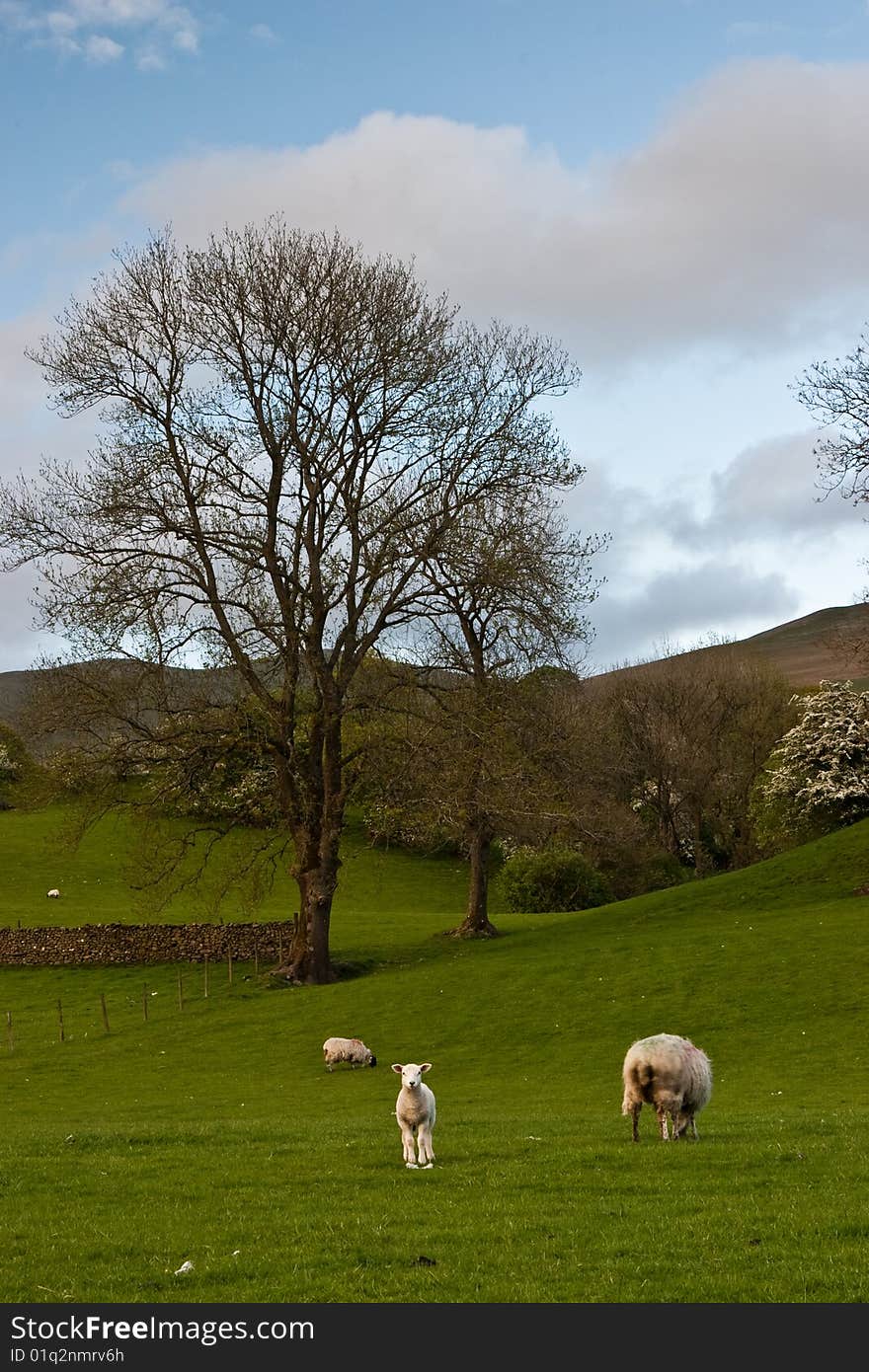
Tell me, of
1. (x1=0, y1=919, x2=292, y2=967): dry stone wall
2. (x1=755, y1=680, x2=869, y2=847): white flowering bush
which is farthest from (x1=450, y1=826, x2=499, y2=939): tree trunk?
(x1=755, y1=680, x2=869, y2=847): white flowering bush

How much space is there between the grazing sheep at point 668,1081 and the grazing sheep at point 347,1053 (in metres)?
16.8

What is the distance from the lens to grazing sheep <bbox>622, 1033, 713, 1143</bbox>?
1555cm

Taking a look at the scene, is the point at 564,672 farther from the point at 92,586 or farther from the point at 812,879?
the point at 92,586

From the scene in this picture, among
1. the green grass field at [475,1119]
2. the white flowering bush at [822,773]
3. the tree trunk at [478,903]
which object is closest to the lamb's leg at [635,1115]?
the green grass field at [475,1119]

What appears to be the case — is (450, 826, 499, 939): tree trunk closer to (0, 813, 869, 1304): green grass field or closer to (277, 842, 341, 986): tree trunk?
(0, 813, 869, 1304): green grass field

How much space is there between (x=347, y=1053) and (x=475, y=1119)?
12.1 meters

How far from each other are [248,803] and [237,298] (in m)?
17.6

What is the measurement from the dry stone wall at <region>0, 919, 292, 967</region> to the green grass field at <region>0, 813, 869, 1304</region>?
1322 mm

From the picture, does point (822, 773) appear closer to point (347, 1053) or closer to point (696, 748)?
point (696, 748)

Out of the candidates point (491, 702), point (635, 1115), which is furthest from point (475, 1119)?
point (491, 702)

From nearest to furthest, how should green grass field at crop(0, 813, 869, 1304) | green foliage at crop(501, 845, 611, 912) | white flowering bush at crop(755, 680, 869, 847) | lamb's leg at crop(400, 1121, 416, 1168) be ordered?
green grass field at crop(0, 813, 869, 1304)
lamb's leg at crop(400, 1121, 416, 1168)
white flowering bush at crop(755, 680, 869, 847)
green foliage at crop(501, 845, 611, 912)

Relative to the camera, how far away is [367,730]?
1642 inches

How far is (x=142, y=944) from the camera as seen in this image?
168 feet
